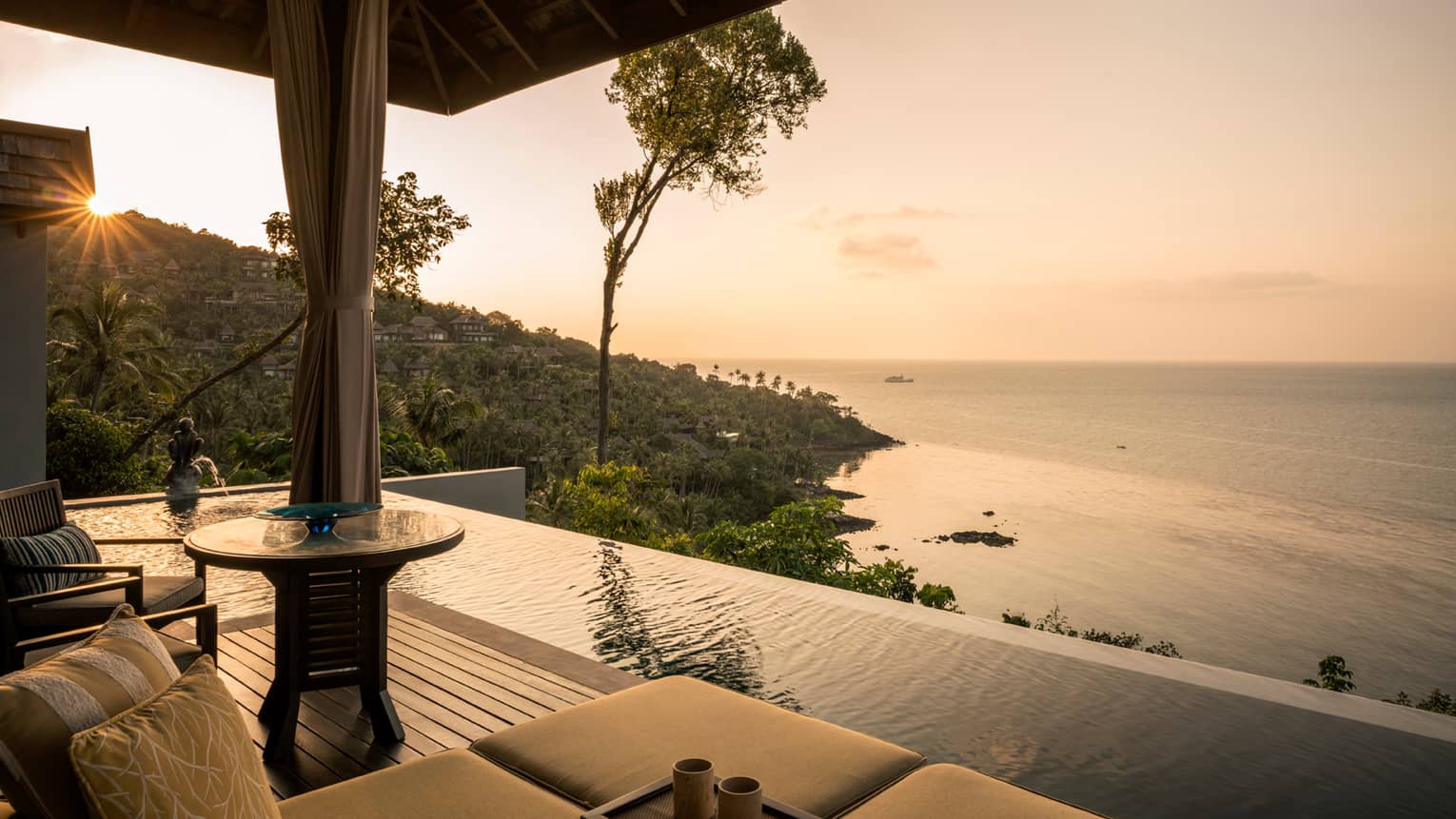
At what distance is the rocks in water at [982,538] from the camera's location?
26.4 metres

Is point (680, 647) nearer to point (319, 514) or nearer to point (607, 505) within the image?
point (319, 514)

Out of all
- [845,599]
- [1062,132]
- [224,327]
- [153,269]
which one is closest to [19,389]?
[845,599]

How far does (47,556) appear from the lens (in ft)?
9.09

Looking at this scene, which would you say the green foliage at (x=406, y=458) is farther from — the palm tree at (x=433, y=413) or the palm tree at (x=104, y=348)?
the palm tree at (x=104, y=348)

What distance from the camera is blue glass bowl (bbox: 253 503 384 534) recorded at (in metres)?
2.59

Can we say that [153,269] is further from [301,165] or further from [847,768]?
[847,768]

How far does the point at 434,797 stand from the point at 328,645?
4.37ft

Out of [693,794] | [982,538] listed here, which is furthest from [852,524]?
[693,794]

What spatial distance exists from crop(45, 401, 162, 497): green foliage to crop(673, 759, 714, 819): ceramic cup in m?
10.6

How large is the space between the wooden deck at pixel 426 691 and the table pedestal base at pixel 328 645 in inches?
3.0

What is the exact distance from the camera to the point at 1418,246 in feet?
55.9

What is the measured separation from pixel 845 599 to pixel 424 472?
739cm

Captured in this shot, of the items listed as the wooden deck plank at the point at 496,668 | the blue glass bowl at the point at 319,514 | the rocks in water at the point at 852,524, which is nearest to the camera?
the blue glass bowl at the point at 319,514

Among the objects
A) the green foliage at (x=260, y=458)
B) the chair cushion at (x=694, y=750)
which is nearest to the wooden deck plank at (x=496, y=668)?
the chair cushion at (x=694, y=750)
